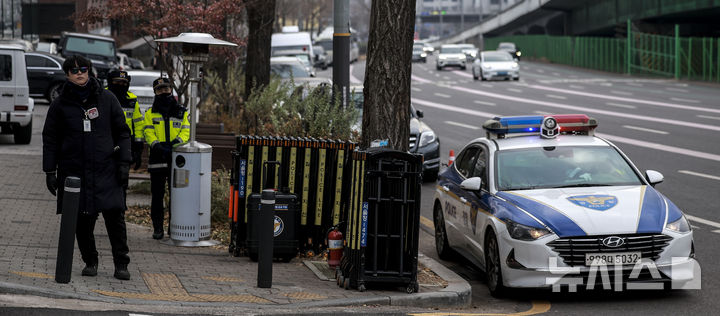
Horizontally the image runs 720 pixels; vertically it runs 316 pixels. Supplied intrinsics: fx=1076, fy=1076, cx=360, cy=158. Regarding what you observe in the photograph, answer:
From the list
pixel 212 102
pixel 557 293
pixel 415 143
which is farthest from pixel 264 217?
pixel 212 102

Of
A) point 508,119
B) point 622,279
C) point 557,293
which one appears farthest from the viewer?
point 508,119

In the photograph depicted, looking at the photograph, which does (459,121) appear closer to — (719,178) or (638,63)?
(719,178)

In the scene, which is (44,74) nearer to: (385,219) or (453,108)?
(453,108)

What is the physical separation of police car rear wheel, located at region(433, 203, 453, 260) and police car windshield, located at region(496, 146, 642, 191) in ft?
4.25

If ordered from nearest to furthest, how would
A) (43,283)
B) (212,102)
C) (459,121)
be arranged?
(43,283) < (212,102) < (459,121)

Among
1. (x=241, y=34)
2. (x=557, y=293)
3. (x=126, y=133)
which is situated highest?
(x=241, y=34)

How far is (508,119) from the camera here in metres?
11.4

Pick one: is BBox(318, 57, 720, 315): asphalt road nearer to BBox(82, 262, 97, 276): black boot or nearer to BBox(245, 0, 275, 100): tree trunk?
BBox(82, 262, 97, 276): black boot

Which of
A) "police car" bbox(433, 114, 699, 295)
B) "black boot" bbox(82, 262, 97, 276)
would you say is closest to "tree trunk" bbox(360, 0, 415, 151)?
"police car" bbox(433, 114, 699, 295)

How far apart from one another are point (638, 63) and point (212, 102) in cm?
4215

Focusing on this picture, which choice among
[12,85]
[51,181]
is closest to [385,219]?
[51,181]

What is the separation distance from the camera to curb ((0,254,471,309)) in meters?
7.92

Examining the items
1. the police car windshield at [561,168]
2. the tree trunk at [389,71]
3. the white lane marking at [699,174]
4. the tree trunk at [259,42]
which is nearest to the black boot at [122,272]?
the tree trunk at [389,71]

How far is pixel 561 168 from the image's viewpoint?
10.4 metres
